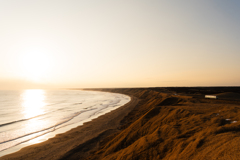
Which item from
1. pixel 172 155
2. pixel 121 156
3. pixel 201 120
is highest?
pixel 201 120

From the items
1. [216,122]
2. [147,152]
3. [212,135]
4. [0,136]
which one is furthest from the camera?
[0,136]

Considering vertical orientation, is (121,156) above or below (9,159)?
above

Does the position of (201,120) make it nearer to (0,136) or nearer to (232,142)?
(232,142)

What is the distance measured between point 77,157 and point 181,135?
8813 mm

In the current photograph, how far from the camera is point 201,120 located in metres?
12.4

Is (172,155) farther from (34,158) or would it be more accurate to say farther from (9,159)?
(9,159)

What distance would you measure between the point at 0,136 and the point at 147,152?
21.7m

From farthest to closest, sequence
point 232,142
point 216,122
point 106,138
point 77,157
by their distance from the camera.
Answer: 1. point 106,138
2. point 77,157
3. point 216,122
4. point 232,142

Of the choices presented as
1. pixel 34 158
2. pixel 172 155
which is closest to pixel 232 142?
pixel 172 155

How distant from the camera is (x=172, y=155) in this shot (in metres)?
7.74

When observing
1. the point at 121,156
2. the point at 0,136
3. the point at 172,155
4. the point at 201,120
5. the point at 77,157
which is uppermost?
the point at 201,120

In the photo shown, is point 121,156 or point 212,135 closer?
point 212,135

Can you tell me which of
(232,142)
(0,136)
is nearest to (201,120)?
(232,142)

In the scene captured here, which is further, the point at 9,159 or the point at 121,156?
the point at 9,159
